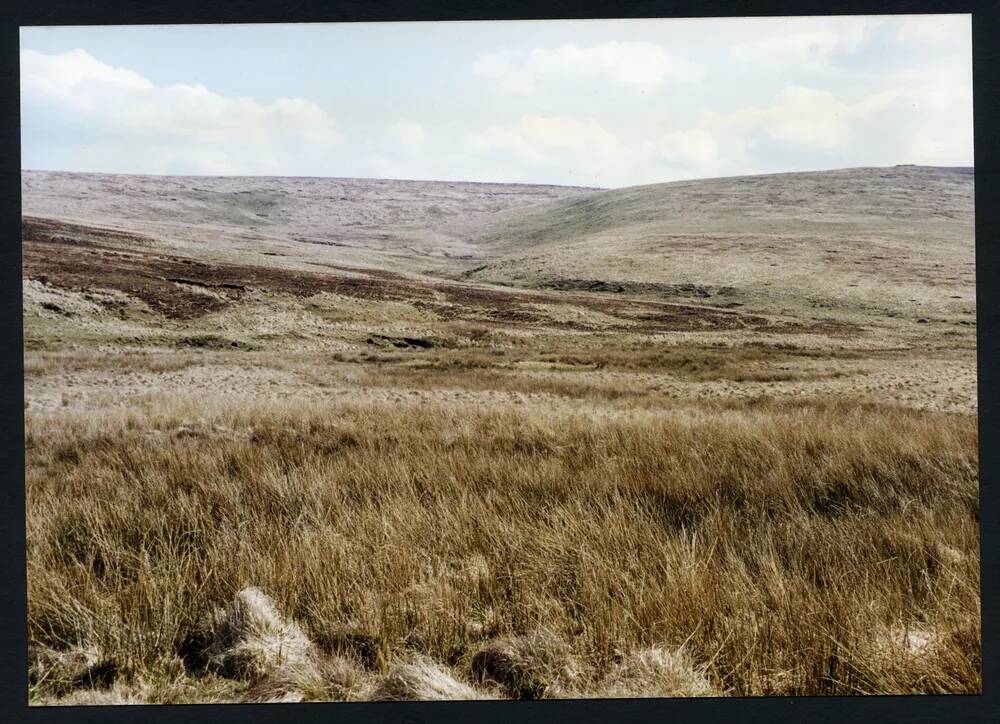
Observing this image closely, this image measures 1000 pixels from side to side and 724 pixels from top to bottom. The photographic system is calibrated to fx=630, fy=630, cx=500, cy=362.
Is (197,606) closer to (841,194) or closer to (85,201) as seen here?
(85,201)

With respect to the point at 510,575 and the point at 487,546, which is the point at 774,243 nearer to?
the point at 487,546

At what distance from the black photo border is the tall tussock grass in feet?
0.47

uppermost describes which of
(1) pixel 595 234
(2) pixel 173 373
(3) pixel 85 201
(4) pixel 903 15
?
(3) pixel 85 201

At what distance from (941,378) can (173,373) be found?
2114 centimetres

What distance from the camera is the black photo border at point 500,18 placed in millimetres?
2639

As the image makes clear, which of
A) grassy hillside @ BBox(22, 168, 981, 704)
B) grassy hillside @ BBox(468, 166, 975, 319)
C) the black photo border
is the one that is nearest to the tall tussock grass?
grassy hillside @ BBox(22, 168, 981, 704)

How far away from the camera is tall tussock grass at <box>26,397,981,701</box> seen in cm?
279

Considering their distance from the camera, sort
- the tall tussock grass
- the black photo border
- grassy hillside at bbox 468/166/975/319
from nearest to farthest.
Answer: the black photo border, the tall tussock grass, grassy hillside at bbox 468/166/975/319

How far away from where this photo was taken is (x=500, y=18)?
2924mm

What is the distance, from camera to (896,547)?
3646mm

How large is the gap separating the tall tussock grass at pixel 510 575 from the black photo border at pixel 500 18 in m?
0.14

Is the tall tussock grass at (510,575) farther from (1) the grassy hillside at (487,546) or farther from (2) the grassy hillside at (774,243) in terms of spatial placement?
(2) the grassy hillside at (774,243)

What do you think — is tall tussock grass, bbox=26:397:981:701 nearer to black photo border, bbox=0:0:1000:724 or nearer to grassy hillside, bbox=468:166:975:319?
black photo border, bbox=0:0:1000:724

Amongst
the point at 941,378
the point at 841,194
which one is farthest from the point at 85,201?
the point at 841,194
